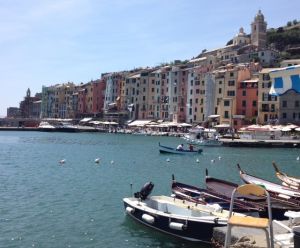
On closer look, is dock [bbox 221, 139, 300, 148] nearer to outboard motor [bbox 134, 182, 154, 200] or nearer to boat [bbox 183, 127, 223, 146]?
boat [bbox 183, 127, 223, 146]

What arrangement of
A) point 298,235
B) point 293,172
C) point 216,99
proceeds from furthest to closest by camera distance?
point 216,99, point 293,172, point 298,235

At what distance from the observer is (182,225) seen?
15.3 m

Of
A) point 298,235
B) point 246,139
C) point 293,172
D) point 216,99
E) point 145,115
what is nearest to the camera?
point 298,235

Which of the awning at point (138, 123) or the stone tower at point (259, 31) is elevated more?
the stone tower at point (259, 31)

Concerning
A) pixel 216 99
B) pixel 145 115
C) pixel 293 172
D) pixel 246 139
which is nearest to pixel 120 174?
pixel 293 172

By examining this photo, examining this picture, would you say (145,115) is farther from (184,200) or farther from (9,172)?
(184,200)

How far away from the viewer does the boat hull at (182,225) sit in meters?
14.8

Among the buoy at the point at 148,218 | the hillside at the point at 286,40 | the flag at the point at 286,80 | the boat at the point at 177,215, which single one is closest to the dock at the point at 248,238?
the flag at the point at 286,80

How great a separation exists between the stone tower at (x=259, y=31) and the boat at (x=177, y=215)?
10587cm

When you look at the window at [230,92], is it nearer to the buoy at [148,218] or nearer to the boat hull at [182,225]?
the boat hull at [182,225]

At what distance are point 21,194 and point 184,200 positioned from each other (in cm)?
993

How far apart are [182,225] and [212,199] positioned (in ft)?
12.1

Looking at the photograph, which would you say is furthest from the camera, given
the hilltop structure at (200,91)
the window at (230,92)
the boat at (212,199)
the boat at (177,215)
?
the window at (230,92)

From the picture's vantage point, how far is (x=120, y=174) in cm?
3481
